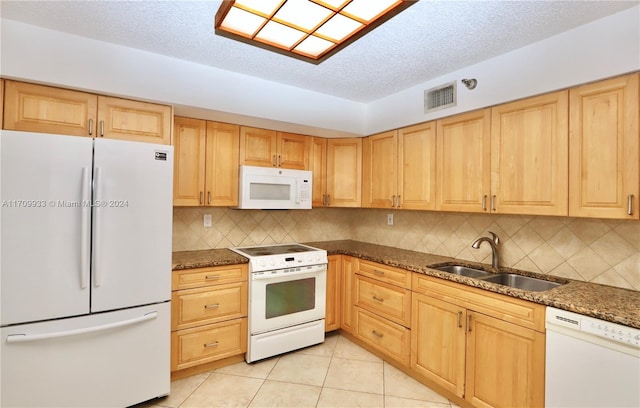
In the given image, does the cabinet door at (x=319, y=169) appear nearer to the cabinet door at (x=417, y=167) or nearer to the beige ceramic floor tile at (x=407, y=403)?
the cabinet door at (x=417, y=167)

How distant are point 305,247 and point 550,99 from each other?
2.28m

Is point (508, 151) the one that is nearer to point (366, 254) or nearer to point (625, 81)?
Answer: point (625, 81)

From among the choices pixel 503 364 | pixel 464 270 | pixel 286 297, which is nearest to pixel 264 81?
pixel 286 297

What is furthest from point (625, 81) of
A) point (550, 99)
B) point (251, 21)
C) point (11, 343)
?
point (11, 343)

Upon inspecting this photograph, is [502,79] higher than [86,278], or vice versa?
[502,79]

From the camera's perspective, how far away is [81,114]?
2.04m

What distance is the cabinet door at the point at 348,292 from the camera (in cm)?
307

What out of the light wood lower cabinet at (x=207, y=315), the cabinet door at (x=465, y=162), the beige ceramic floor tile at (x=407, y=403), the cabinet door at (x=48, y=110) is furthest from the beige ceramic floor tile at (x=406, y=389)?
the cabinet door at (x=48, y=110)

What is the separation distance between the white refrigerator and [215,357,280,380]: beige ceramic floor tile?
1.78 ft

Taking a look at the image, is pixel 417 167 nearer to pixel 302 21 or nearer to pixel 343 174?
pixel 343 174

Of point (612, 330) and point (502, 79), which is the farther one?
point (502, 79)

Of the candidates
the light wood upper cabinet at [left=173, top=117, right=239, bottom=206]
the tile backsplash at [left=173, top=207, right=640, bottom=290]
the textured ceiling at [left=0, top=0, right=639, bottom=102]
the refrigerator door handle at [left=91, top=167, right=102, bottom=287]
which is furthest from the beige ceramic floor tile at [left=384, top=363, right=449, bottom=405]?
the textured ceiling at [left=0, top=0, right=639, bottom=102]

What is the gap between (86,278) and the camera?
6.05 feet

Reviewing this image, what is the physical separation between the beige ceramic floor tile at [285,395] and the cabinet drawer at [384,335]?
2.22 feet
